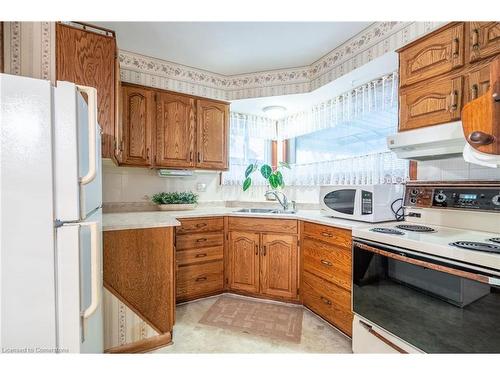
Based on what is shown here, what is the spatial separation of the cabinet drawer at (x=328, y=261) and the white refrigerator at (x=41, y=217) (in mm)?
1562

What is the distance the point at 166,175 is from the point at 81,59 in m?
1.31

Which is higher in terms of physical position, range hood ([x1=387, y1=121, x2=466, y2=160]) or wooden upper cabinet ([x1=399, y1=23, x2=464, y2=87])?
wooden upper cabinet ([x1=399, y1=23, x2=464, y2=87])

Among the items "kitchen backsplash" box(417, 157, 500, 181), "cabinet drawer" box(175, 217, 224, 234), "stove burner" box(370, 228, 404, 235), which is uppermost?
"kitchen backsplash" box(417, 157, 500, 181)

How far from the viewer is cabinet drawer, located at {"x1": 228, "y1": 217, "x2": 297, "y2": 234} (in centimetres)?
220

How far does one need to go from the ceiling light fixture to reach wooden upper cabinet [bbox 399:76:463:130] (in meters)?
1.50

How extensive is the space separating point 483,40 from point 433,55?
250 mm

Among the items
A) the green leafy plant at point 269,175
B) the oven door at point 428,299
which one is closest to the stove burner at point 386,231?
the oven door at point 428,299

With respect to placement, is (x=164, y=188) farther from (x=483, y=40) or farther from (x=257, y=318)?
(x=483, y=40)

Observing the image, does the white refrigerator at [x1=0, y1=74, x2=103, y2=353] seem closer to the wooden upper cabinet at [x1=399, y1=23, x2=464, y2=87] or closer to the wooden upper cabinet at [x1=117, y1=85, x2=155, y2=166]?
the wooden upper cabinet at [x1=117, y1=85, x2=155, y2=166]

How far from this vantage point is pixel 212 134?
273cm

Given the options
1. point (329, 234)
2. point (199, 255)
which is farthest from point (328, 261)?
point (199, 255)

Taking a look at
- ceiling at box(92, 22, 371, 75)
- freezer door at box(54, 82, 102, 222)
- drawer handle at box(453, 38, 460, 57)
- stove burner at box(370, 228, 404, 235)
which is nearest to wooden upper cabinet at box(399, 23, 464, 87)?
drawer handle at box(453, 38, 460, 57)

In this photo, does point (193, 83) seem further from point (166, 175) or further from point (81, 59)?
point (81, 59)
